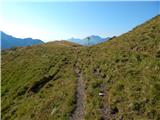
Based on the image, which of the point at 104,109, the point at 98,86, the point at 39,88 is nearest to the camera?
the point at 104,109

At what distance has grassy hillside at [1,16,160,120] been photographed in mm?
27312

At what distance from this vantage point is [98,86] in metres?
35.5

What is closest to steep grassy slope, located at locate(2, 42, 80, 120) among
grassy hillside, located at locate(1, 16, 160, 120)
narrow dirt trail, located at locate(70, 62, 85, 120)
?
grassy hillside, located at locate(1, 16, 160, 120)

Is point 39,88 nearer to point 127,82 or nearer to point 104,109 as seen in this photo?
point 127,82

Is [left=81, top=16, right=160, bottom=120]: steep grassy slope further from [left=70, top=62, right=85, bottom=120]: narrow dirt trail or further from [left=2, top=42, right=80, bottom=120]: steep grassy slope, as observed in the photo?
[left=2, top=42, right=80, bottom=120]: steep grassy slope

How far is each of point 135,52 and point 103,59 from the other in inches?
252

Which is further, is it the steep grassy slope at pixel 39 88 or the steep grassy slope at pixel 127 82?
the steep grassy slope at pixel 39 88

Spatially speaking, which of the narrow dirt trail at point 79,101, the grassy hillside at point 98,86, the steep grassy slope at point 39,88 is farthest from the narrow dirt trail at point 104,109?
the steep grassy slope at point 39,88

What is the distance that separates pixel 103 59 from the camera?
46844 mm

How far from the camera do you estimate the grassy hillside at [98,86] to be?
27312mm

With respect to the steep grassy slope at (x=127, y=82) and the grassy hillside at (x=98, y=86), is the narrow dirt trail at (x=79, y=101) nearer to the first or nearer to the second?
the grassy hillside at (x=98, y=86)

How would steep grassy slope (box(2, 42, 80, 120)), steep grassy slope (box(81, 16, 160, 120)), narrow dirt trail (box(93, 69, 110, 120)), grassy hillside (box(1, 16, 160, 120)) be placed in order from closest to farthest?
steep grassy slope (box(81, 16, 160, 120)) < narrow dirt trail (box(93, 69, 110, 120)) < grassy hillside (box(1, 16, 160, 120)) < steep grassy slope (box(2, 42, 80, 120))

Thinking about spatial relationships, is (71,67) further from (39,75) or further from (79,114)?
(79,114)

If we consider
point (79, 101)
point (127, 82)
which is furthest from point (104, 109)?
point (127, 82)
